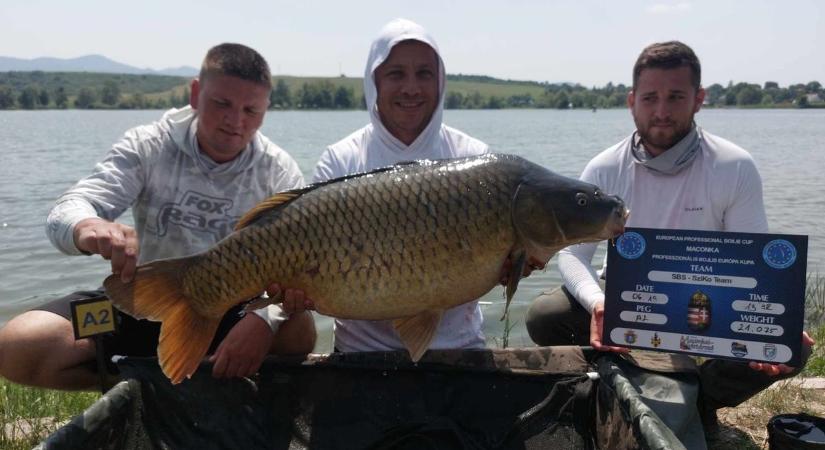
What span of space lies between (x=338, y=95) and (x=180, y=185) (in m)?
47.1

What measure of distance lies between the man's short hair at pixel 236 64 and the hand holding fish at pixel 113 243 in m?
0.73

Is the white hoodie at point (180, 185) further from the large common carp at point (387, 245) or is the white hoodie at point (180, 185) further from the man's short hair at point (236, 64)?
the large common carp at point (387, 245)

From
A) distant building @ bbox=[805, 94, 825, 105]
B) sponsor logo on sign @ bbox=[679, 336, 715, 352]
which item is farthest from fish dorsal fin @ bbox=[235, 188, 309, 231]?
distant building @ bbox=[805, 94, 825, 105]

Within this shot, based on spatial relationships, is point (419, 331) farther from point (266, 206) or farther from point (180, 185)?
point (180, 185)

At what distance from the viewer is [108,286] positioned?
1.67 meters

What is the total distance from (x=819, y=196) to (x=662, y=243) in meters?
8.94

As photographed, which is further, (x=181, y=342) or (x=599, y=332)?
(x=599, y=332)

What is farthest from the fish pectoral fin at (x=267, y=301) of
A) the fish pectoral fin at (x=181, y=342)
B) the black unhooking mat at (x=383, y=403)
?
the black unhooking mat at (x=383, y=403)

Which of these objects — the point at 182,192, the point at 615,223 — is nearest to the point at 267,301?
the point at 182,192

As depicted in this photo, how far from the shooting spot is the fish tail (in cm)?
170

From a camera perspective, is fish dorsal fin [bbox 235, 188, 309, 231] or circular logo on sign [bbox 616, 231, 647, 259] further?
circular logo on sign [bbox 616, 231, 647, 259]

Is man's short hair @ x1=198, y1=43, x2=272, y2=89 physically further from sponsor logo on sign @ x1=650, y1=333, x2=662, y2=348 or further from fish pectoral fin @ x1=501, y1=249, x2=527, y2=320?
sponsor logo on sign @ x1=650, y1=333, x2=662, y2=348

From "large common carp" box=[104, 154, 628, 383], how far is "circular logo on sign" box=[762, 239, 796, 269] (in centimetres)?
48

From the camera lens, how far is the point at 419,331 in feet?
5.96
